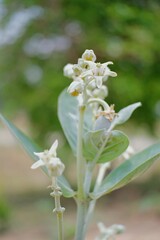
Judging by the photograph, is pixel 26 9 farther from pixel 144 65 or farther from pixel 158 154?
pixel 158 154

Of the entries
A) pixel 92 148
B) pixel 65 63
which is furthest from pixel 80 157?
pixel 65 63

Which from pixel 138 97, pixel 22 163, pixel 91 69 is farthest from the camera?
pixel 22 163

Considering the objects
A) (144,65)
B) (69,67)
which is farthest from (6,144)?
(69,67)

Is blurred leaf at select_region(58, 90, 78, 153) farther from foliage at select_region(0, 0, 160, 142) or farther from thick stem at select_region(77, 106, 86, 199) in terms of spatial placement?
foliage at select_region(0, 0, 160, 142)

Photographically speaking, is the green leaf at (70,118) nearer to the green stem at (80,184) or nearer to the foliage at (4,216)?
the green stem at (80,184)

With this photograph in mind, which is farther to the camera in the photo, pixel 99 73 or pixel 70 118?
pixel 70 118

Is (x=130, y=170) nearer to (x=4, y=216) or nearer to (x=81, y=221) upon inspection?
(x=81, y=221)
